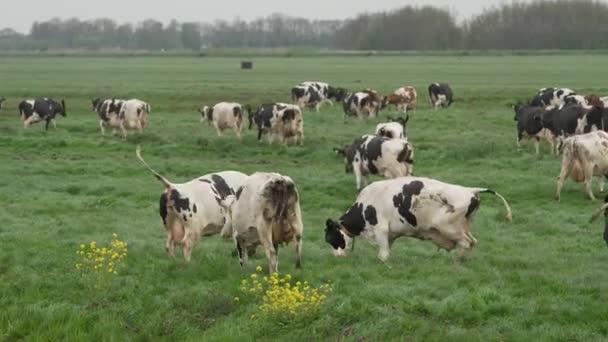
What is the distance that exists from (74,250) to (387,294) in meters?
5.31

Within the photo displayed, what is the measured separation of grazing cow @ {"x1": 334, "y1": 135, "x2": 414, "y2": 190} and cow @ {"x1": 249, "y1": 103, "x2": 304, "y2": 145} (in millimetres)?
A: 7970

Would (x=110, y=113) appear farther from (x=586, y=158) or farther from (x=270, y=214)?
(x=270, y=214)

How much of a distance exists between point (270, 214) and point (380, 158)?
8.68m

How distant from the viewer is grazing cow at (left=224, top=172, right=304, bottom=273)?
1159cm

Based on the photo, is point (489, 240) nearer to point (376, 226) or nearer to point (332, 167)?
point (376, 226)

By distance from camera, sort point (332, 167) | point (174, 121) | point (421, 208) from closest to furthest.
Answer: point (421, 208) < point (332, 167) < point (174, 121)

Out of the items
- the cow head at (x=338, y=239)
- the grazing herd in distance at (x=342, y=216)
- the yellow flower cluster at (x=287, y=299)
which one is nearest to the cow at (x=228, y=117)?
the grazing herd in distance at (x=342, y=216)

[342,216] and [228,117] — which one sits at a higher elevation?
[342,216]

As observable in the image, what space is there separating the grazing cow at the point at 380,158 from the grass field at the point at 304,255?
649mm

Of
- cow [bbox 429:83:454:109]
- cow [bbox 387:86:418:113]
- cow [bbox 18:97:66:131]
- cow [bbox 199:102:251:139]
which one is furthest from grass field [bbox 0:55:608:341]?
cow [bbox 429:83:454:109]

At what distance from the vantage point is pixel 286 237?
11.8 m

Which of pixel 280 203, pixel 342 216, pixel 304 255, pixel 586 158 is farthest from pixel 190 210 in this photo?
pixel 586 158

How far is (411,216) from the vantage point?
502 inches

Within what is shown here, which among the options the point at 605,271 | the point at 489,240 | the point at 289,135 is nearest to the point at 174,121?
the point at 289,135
